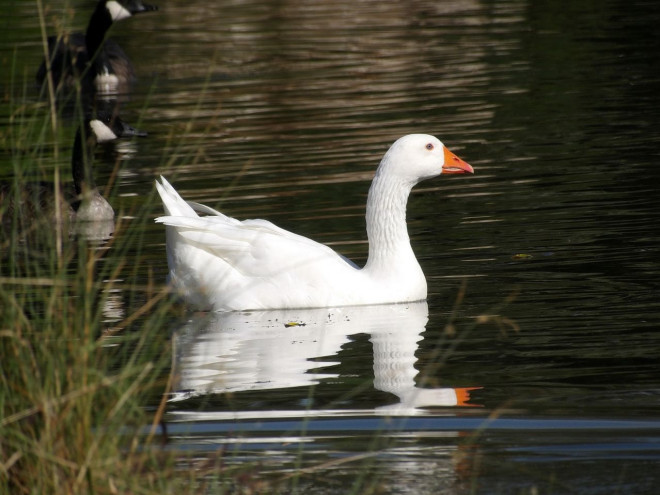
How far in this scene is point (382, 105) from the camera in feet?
58.5

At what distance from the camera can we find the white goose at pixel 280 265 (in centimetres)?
896

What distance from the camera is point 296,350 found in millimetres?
7918

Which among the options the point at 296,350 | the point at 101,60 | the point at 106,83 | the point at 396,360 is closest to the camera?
the point at 396,360

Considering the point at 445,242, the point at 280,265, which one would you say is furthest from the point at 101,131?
the point at 280,265

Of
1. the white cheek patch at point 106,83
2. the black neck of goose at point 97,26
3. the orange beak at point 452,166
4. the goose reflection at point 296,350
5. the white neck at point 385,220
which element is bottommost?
the white cheek patch at point 106,83

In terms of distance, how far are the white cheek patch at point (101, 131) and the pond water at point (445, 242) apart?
1.53 ft

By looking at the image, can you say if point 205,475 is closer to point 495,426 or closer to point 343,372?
point 495,426

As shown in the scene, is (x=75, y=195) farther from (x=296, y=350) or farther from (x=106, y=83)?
(x=106, y=83)

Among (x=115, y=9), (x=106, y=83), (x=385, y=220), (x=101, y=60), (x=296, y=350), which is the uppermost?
(x=385, y=220)

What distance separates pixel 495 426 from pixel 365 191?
22.6 feet

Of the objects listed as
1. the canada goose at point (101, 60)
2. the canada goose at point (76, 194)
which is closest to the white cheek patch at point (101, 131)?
the canada goose at point (76, 194)

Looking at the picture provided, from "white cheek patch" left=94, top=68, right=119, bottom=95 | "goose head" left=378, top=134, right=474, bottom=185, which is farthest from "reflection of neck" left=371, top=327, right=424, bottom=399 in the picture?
"white cheek patch" left=94, top=68, right=119, bottom=95

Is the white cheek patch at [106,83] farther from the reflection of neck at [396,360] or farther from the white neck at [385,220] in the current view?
the reflection of neck at [396,360]

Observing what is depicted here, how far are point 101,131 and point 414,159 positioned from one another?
23.8 ft
